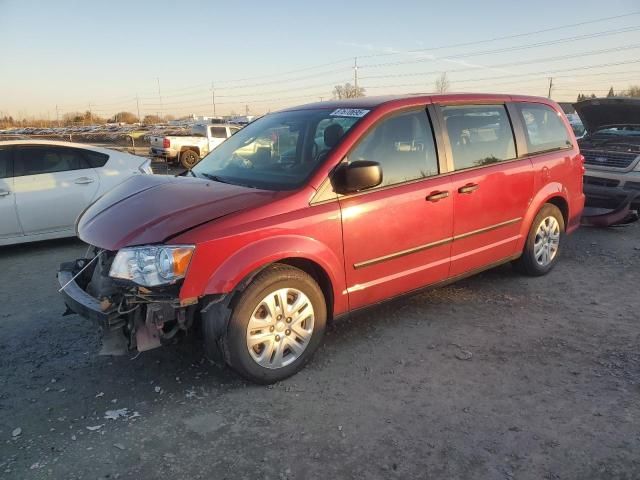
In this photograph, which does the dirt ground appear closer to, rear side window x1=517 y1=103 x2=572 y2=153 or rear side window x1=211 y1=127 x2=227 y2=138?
rear side window x1=517 y1=103 x2=572 y2=153

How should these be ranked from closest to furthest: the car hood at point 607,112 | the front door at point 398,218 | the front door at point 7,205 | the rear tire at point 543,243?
the front door at point 398,218
the rear tire at point 543,243
the front door at point 7,205
the car hood at point 607,112

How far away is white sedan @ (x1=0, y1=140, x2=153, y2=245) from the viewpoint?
6.22 metres

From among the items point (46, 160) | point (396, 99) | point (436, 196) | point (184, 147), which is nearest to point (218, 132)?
point (184, 147)

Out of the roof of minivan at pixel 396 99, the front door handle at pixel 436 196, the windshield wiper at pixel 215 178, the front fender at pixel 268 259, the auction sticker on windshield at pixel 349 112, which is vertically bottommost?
the front fender at pixel 268 259

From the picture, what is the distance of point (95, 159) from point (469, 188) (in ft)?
16.7

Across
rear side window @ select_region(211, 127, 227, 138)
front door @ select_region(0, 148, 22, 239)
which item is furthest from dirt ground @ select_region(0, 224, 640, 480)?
rear side window @ select_region(211, 127, 227, 138)

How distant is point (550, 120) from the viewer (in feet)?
17.0

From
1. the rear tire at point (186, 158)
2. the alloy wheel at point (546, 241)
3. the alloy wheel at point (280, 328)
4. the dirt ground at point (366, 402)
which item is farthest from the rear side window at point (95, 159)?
the rear tire at point (186, 158)

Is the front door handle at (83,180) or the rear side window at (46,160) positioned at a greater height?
the rear side window at (46,160)

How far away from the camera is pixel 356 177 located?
328 centimetres

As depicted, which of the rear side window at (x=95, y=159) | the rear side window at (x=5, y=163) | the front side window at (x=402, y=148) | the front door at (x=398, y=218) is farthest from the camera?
the rear side window at (x=95, y=159)

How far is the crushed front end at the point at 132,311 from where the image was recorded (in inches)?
114

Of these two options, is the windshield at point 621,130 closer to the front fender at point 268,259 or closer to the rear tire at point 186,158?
the front fender at point 268,259

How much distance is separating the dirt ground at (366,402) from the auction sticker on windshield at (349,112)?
1657 millimetres
